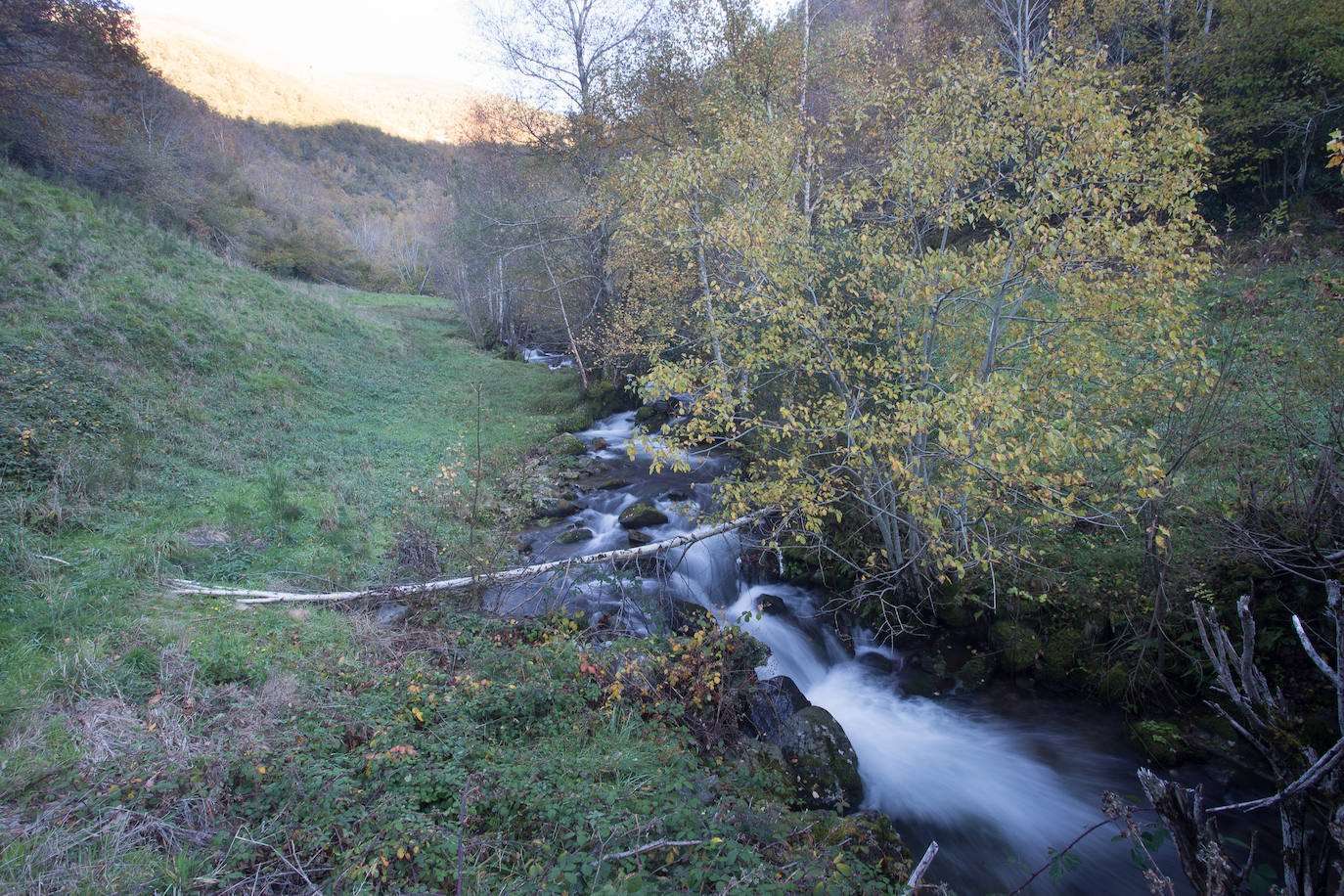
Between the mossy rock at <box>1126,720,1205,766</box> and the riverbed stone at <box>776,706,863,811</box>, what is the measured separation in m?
2.90

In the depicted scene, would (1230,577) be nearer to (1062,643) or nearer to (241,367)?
(1062,643)

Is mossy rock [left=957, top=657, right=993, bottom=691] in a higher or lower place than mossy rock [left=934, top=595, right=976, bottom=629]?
lower

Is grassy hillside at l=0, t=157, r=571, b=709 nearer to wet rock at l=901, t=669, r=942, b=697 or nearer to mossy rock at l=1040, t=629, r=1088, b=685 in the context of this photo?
wet rock at l=901, t=669, r=942, b=697

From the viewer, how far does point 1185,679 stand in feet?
21.3

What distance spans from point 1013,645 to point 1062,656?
510 mm

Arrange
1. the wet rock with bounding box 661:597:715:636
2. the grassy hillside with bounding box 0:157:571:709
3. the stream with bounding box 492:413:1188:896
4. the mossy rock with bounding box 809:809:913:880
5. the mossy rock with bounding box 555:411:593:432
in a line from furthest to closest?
the mossy rock with bounding box 555:411:593:432 → the wet rock with bounding box 661:597:715:636 → the grassy hillside with bounding box 0:157:571:709 → the stream with bounding box 492:413:1188:896 → the mossy rock with bounding box 809:809:913:880

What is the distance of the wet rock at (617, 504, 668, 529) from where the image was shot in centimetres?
1130

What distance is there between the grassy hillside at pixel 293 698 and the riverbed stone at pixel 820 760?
579 mm

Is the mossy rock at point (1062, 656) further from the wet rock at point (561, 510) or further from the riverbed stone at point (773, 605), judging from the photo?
the wet rock at point (561, 510)

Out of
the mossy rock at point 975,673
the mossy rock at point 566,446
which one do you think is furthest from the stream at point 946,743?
the mossy rock at point 566,446

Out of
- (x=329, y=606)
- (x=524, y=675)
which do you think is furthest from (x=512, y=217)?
(x=524, y=675)

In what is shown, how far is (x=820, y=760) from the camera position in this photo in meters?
6.06

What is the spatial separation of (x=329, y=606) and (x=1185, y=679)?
967 centimetres

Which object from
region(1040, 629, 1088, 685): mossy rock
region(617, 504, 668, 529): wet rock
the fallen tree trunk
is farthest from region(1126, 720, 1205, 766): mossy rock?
region(617, 504, 668, 529): wet rock
